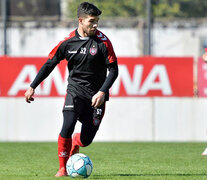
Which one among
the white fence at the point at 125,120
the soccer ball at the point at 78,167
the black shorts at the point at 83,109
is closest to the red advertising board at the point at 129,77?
the white fence at the point at 125,120

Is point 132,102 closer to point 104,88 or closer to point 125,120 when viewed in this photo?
point 125,120

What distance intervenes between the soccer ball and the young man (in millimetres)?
201

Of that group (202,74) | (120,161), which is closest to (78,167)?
(120,161)

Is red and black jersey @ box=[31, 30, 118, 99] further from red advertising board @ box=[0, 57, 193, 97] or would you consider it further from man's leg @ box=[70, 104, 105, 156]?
red advertising board @ box=[0, 57, 193, 97]

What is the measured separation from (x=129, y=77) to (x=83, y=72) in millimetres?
6556

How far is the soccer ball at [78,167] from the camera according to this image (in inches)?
282

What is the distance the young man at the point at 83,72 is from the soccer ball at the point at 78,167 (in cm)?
20

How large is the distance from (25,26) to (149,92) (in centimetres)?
835

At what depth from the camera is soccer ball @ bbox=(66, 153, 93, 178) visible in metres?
7.17

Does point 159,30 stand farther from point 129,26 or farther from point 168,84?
point 168,84

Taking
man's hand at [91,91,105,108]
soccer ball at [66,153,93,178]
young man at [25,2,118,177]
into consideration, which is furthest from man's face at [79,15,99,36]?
soccer ball at [66,153,93,178]

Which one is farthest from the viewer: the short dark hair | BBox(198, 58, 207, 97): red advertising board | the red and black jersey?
BBox(198, 58, 207, 97): red advertising board

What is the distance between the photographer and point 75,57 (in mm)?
7441

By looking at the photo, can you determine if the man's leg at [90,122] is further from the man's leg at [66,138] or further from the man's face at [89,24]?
the man's face at [89,24]
